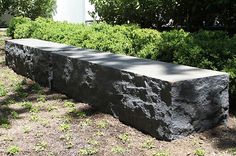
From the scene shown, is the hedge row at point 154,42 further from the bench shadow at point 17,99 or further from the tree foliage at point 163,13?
the tree foliage at point 163,13

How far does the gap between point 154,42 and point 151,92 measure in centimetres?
244

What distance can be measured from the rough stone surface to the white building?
9.18 meters

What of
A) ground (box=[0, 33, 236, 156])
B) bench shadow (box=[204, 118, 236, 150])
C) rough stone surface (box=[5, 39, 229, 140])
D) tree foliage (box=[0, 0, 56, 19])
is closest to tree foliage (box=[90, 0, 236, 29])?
tree foliage (box=[0, 0, 56, 19])

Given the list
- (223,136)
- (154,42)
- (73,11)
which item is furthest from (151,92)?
(73,11)

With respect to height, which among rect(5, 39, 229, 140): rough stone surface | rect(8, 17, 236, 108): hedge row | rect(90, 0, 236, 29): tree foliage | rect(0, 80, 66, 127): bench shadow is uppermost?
rect(90, 0, 236, 29): tree foliage

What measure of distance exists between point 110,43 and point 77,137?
3053 mm

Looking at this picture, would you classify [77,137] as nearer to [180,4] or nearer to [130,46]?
[130,46]

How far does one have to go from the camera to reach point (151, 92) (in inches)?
197

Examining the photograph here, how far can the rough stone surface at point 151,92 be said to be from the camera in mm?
4852

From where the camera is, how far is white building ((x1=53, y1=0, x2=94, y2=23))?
51.7 feet

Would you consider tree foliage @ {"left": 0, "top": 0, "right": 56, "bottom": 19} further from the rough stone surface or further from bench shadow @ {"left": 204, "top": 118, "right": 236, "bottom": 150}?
bench shadow @ {"left": 204, "top": 118, "right": 236, "bottom": 150}

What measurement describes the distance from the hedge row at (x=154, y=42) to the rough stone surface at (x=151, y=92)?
0.54 metres

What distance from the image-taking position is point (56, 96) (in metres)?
7.00

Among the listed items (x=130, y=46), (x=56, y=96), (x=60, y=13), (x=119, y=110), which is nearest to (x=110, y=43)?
(x=130, y=46)
